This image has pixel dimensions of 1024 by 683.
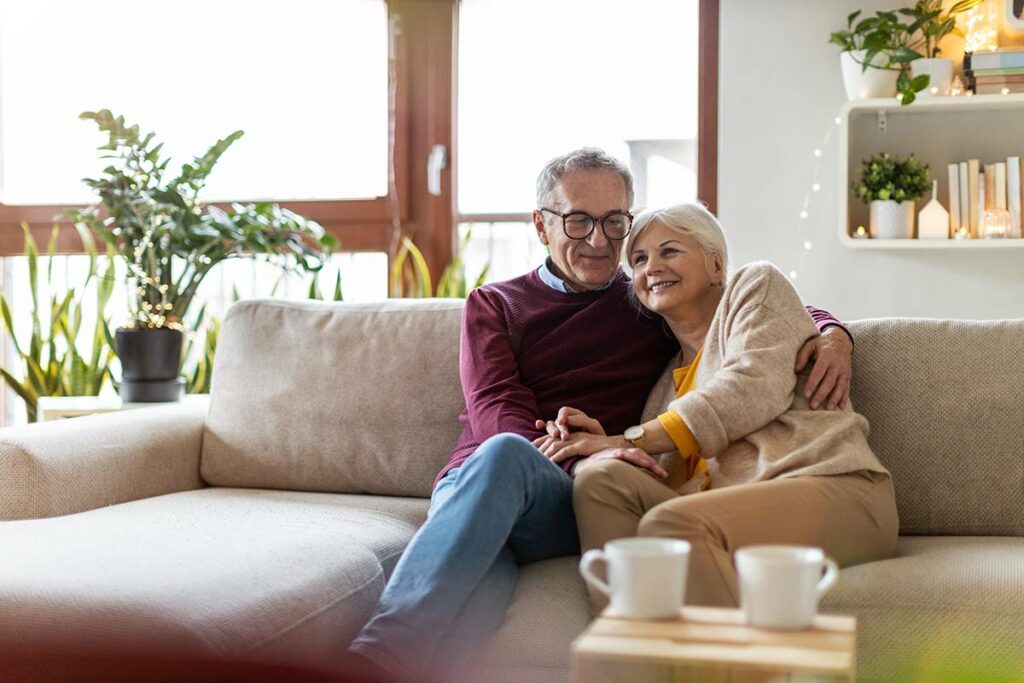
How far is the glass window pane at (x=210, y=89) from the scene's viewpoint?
387 cm

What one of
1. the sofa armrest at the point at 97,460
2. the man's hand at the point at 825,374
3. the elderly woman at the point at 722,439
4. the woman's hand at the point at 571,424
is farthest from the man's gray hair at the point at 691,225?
the sofa armrest at the point at 97,460

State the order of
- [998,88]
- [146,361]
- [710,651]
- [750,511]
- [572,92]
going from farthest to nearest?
[572,92]
[998,88]
[146,361]
[750,511]
[710,651]

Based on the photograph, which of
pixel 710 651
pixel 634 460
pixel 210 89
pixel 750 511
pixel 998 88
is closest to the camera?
pixel 710 651

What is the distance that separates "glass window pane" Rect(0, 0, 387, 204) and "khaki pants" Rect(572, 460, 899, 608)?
228 centimetres

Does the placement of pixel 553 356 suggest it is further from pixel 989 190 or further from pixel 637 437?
pixel 989 190

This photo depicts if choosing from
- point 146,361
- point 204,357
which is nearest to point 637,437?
point 146,361

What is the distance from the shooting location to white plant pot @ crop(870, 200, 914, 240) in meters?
3.14

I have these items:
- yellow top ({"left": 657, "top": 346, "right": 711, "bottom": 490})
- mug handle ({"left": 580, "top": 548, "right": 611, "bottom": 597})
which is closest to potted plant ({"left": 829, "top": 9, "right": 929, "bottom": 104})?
yellow top ({"left": 657, "top": 346, "right": 711, "bottom": 490})

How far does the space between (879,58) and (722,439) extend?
1.79m

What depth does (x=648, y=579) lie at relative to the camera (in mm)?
982

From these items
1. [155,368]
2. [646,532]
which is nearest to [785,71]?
[155,368]

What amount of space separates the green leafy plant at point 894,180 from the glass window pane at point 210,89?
1.58 meters

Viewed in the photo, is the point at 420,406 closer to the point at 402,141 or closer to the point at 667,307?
the point at 667,307

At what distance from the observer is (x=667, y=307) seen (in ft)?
6.70
